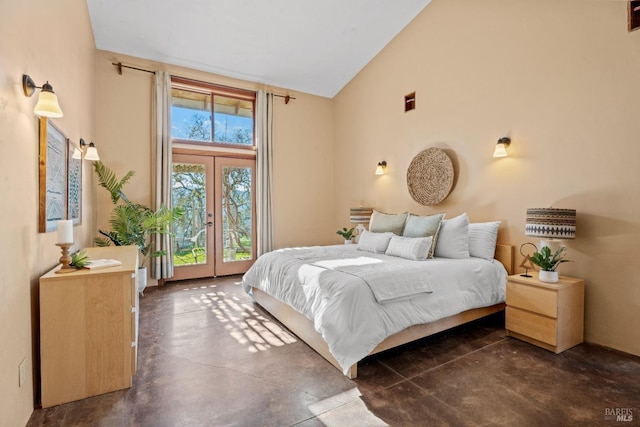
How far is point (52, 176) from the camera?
222cm

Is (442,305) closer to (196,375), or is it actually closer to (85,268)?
(196,375)

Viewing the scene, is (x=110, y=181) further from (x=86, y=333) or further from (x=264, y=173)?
(x=86, y=333)

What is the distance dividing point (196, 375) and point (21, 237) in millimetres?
1380

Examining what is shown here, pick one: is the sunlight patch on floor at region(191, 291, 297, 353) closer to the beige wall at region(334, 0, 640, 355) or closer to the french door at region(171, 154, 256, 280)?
the french door at region(171, 154, 256, 280)

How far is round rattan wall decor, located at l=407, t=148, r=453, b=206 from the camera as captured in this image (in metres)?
3.96

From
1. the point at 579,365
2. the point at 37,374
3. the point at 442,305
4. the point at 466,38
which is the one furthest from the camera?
the point at 466,38

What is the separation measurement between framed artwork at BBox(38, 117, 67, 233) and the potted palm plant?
1438 mm

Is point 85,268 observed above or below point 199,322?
above

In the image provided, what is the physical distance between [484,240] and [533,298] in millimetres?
844

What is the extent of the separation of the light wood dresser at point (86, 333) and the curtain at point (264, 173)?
330 cm

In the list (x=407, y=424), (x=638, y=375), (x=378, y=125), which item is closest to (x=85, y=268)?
(x=407, y=424)

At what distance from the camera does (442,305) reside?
8.56ft
